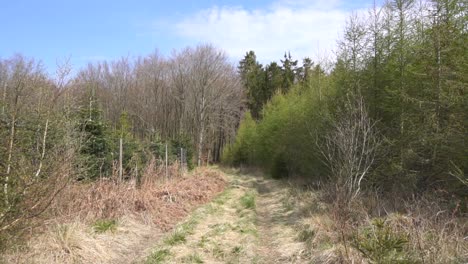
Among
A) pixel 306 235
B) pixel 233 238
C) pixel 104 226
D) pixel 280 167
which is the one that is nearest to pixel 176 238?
pixel 233 238

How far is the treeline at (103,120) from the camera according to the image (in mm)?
5414

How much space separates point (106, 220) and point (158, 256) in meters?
2.42

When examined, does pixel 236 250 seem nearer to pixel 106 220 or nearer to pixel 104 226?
pixel 104 226

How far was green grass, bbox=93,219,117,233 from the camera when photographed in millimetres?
8409

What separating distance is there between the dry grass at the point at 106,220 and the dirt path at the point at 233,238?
58 cm

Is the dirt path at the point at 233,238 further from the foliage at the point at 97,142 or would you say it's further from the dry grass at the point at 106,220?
the foliage at the point at 97,142

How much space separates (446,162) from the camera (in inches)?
410

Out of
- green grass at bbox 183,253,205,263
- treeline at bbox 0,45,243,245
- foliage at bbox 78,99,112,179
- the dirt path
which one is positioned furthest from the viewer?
foliage at bbox 78,99,112,179

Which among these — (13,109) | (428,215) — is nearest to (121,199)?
(13,109)

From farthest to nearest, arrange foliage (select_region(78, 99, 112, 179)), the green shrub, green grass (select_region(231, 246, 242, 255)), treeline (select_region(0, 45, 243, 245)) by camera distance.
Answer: the green shrub → foliage (select_region(78, 99, 112, 179)) → green grass (select_region(231, 246, 242, 255)) → treeline (select_region(0, 45, 243, 245))

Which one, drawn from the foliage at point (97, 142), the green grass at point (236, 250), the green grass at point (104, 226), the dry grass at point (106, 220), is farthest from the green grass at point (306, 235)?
the foliage at point (97, 142)

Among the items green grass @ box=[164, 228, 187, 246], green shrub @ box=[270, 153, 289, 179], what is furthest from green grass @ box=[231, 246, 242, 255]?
green shrub @ box=[270, 153, 289, 179]

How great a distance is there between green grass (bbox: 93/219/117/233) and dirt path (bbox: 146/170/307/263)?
1145 millimetres

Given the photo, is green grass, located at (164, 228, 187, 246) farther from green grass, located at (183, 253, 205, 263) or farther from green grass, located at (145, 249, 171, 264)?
green grass, located at (183, 253, 205, 263)
